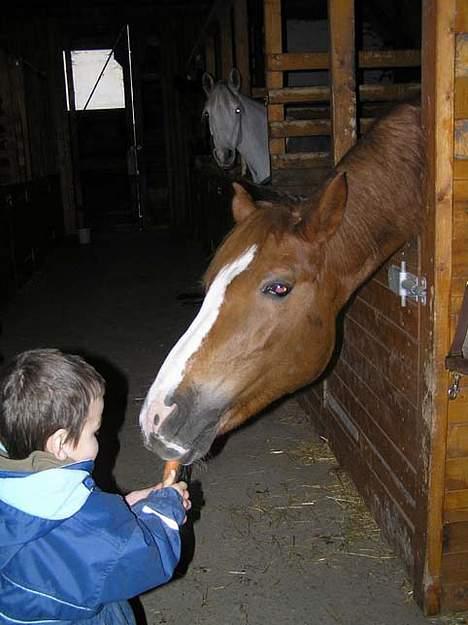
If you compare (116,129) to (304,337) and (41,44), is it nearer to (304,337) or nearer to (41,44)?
(41,44)

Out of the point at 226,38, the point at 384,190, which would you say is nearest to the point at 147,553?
the point at 384,190

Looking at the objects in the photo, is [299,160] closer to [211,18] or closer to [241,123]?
[241,123]

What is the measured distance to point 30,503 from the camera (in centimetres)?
131

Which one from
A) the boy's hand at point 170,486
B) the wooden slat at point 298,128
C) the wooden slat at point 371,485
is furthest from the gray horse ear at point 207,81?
the boy's hand at point 170,486

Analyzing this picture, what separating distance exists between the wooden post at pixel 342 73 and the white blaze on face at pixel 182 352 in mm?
1329

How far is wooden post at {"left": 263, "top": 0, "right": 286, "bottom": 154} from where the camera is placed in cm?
420

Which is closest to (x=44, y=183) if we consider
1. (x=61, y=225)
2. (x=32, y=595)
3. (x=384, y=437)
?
(x=61, y=225)

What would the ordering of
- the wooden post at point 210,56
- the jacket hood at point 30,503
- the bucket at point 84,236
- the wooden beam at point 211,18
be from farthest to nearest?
the bucket at point 84,236, the wooden post at point 210,56, the wooden beam at point 211,18, the jacket hood at point 30,503

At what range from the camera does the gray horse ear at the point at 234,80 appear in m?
6.76

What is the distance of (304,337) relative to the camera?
201 cm

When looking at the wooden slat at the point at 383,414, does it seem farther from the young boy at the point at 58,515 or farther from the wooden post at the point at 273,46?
A: the wooden post at the point at 273,46

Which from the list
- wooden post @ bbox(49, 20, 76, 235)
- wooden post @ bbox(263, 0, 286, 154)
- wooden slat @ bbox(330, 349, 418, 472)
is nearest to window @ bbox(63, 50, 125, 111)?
wooden post @ bbox(49, 20, 76, 235)

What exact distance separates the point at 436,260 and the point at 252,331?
22.5 inches

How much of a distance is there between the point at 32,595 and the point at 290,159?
3560 millimetres
